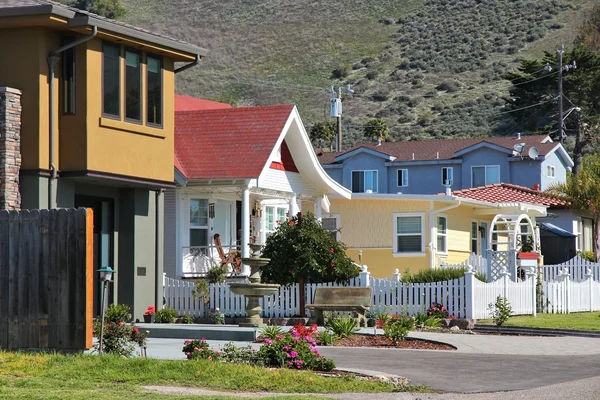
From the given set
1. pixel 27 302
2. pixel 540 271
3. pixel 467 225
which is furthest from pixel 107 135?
pixel 467 225

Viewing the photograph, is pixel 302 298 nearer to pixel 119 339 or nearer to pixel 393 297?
pixel 393 297

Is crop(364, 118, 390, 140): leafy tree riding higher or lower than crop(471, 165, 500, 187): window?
higher

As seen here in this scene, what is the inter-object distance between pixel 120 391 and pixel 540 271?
22.1m

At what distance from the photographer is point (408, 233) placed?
36.8 m

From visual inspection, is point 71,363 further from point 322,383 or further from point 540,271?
point 540,271

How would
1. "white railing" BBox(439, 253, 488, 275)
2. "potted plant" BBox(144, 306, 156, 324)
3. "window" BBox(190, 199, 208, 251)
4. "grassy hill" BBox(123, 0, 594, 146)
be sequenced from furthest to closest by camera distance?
1. "grassy hill" BBox(123, 0, 594, 146)
2. "white railing" BBox(439, 253, 488, 275)
3. "window" BBox(190, 199, 208, 251)
4. "potted plant" BBox(144, 306, 156, 324)

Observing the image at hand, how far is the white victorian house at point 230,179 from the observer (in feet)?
99.6

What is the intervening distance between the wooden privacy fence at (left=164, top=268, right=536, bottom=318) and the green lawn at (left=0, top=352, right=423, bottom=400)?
41.2ft

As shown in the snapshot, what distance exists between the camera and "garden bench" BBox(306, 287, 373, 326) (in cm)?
2505

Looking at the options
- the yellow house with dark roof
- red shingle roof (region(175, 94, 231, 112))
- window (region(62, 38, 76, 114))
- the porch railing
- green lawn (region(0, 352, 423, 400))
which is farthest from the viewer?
red shingle roof (region(175, 94, 231, 112))

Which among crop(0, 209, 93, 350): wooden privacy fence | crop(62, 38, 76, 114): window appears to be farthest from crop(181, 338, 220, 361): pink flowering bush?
crop(62, 38, 76, 114): window

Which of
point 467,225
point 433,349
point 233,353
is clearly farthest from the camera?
point 467,225

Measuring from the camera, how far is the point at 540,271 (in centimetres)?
3328

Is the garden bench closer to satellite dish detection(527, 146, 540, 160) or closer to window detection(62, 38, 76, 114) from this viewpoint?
window detection(62, 38, 76, 114)
